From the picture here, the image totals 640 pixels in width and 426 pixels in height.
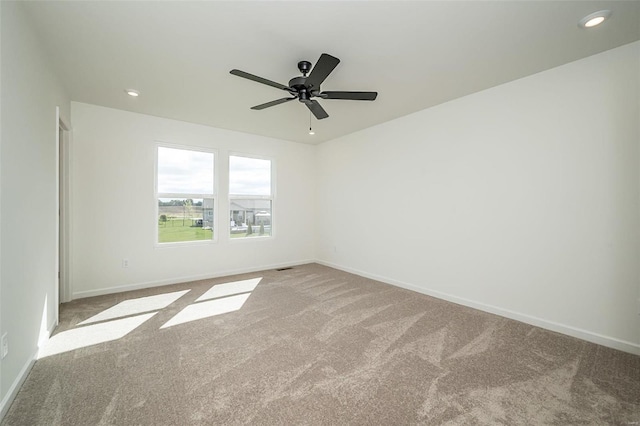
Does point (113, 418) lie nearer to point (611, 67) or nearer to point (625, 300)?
point (625, 300)

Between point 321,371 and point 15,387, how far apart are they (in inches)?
80.8

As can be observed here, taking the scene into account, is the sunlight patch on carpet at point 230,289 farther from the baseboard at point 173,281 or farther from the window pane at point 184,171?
the window pane at point 184,171

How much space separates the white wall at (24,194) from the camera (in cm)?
170

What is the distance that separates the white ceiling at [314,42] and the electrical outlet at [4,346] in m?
2.27

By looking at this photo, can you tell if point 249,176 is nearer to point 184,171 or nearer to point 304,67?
point 184,171

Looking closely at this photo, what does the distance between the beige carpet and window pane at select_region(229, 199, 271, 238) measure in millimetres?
2052

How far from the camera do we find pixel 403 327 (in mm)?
2875

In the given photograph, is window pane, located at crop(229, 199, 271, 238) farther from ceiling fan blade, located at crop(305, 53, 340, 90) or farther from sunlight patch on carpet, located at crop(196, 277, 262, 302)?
ceiling fan blade, located at crop(305, 53, 340, 90)

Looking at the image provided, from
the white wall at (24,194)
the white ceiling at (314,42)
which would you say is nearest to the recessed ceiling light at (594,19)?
the white ceiling at (314,42)

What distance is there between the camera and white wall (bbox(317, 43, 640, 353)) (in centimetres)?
245

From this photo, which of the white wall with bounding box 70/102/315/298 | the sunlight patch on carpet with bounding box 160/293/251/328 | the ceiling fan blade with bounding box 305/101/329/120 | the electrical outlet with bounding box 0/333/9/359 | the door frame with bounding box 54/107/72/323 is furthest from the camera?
the white wall with bounding box 70/102/315/298

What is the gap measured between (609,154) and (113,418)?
4.35 metres

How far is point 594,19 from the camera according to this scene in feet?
6.76

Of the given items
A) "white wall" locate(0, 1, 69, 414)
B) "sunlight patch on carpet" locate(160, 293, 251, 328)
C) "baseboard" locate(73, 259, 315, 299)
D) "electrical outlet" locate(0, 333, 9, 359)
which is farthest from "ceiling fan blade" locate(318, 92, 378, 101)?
"baseboard" locate(73, 259, 315, 299)
